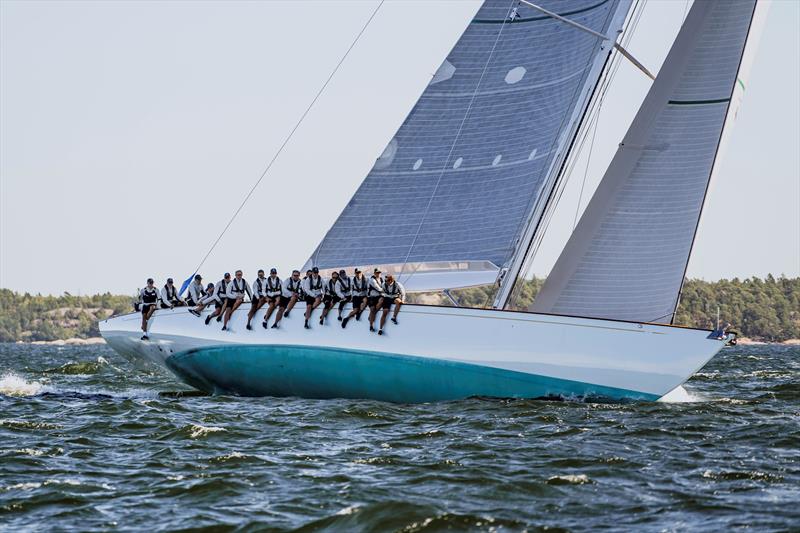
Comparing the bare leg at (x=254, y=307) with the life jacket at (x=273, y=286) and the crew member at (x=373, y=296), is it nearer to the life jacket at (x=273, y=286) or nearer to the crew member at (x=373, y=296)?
the life jacket at (x=273, y=286)

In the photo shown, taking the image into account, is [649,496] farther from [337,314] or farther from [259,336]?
[259,336]

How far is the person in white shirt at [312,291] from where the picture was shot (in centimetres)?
1786

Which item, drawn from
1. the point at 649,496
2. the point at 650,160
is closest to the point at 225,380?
the point at 650,160

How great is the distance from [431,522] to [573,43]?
11.0 metres

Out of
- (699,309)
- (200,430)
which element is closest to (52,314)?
(699,309)

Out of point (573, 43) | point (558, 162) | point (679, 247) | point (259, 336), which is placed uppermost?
point (573, 43)

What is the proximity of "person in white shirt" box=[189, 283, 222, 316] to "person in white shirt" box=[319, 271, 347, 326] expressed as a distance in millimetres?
2164

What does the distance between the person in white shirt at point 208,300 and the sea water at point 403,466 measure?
2.24 meters

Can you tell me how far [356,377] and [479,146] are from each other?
413cm

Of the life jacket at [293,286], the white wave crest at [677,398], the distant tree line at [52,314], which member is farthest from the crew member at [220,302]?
the distant tree line at [52,314]

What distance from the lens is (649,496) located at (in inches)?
393

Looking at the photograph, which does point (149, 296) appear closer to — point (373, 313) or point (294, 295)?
point (294, 295)

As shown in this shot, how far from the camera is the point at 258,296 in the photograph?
60.9ft

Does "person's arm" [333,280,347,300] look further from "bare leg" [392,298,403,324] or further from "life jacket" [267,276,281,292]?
"life jacket" [267,276,281,292]
